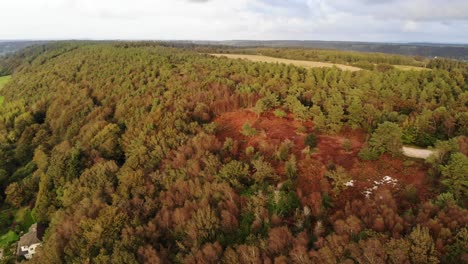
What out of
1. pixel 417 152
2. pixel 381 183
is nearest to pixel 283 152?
pixel 381 183

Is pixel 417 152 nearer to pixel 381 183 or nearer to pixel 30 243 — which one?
pixel 381 183

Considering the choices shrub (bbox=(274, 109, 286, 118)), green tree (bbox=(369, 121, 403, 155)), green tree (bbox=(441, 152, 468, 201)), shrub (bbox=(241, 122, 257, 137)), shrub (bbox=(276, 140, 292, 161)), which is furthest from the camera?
shrub (bbox=(274, 109, 286, 118))

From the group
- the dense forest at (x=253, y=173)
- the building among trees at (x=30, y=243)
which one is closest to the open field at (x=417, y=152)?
the dense forest at (x=253, y=173)

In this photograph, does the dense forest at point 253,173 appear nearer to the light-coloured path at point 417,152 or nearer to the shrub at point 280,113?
the shrub at point 280,113

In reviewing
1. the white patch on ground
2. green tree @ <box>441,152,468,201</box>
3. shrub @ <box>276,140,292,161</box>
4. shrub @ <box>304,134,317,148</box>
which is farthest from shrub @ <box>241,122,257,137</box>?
green tree @ <box>441,152,468,201</box>

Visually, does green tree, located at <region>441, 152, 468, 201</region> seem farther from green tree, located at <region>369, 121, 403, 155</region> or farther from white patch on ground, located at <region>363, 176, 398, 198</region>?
green tree, located at <region>369, 121, 403, 155</region>

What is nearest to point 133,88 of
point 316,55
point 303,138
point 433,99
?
point 303,138
